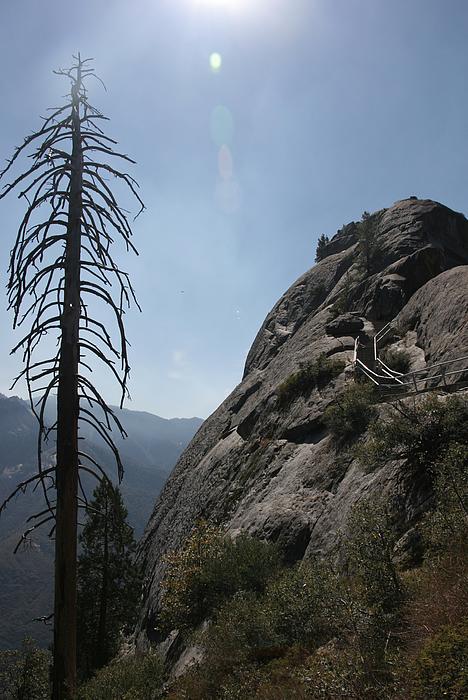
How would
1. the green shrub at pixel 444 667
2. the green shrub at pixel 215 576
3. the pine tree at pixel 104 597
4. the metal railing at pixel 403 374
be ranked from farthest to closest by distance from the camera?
1. the pine tree at pixel 104 597
2. the metal railing at pixel 403 374
3. the green shrub at pixel 215 576
4. the green shrub at pixel 444 667

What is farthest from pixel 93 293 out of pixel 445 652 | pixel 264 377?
pixel 264 377

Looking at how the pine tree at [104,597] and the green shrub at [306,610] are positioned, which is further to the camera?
the pine tree at [104,597]

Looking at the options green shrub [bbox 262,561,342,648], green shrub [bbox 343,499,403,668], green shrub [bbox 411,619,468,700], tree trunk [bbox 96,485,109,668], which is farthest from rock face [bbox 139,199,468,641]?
green shrub [bbox 411,619,468,700]

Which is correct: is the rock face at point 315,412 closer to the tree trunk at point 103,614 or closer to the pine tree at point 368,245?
the pine tree at point 368,245

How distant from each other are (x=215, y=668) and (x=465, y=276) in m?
20.4

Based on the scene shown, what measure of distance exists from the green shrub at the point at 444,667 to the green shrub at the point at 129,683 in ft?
18.0

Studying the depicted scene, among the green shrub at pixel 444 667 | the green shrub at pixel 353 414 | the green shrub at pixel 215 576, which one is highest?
the green shrub at pixel 353 414

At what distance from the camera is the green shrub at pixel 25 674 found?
2988 centimetres

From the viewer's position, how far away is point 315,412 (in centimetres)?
2006

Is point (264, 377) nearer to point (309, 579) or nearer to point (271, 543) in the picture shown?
point (271, 543)

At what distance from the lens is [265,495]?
18.1 metres

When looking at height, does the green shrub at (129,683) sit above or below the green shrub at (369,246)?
below

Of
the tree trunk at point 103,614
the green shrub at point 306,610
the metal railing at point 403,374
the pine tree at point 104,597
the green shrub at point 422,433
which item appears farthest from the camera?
the pine tree at point 104,597

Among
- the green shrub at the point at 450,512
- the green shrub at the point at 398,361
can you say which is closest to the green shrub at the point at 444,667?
the green shrub at the point at 450,512
